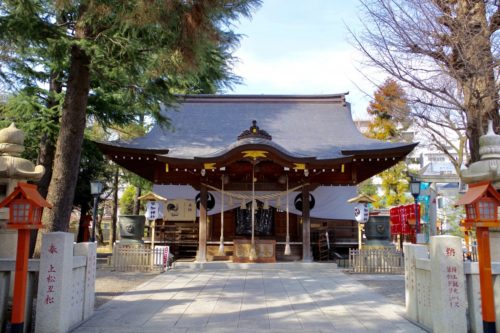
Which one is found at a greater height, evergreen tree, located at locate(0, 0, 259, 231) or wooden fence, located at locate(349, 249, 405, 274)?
evergreen tree, located at locate(0, 0, 259, 231)

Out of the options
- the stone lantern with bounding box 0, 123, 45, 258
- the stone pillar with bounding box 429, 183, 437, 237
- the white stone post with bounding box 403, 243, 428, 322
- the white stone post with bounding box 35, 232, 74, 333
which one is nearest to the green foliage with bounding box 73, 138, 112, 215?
the stone lantern with bounding box 0, 123, 45, 258

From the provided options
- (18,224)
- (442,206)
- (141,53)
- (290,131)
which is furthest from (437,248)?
(442,206)

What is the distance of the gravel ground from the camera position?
724 centimetres

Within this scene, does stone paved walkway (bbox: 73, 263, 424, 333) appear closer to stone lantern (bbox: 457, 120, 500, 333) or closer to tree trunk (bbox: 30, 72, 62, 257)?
stone lantern (bbox: 457, 120, 500, 333)

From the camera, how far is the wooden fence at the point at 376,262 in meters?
10.6

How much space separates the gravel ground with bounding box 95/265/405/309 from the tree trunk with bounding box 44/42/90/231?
62.9 inches

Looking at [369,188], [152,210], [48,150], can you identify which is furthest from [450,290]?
[369,188]

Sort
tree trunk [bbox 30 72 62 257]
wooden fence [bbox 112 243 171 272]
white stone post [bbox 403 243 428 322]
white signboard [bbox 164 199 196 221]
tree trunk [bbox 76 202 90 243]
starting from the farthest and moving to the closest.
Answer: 1. tree trunk [bbox 76 202 90 243]
2. white signboard [bbox 164 199 196 221]
3. tree trunk [bbox 30 72 62 257]
4. wooden fence [bbox 112 243 171 272]
5. white stone post [bbox 403 243 428 322]

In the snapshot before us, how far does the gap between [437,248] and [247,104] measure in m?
14.1

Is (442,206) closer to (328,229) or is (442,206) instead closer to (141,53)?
(328,229)

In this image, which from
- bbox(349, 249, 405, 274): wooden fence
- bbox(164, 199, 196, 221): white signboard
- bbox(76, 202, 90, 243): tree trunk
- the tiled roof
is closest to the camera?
bbox(349, 249, 405, 274): wooden fence

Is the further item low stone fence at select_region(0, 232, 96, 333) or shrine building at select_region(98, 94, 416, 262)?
shrine building at select_region(98, 94, 416, 262)

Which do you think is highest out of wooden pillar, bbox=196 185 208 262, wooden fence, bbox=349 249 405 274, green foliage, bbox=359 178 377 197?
green foliage, bbox=359 178 377 197

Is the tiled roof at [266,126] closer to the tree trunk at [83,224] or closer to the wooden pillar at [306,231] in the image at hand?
the wooden pillar at [306,231]
